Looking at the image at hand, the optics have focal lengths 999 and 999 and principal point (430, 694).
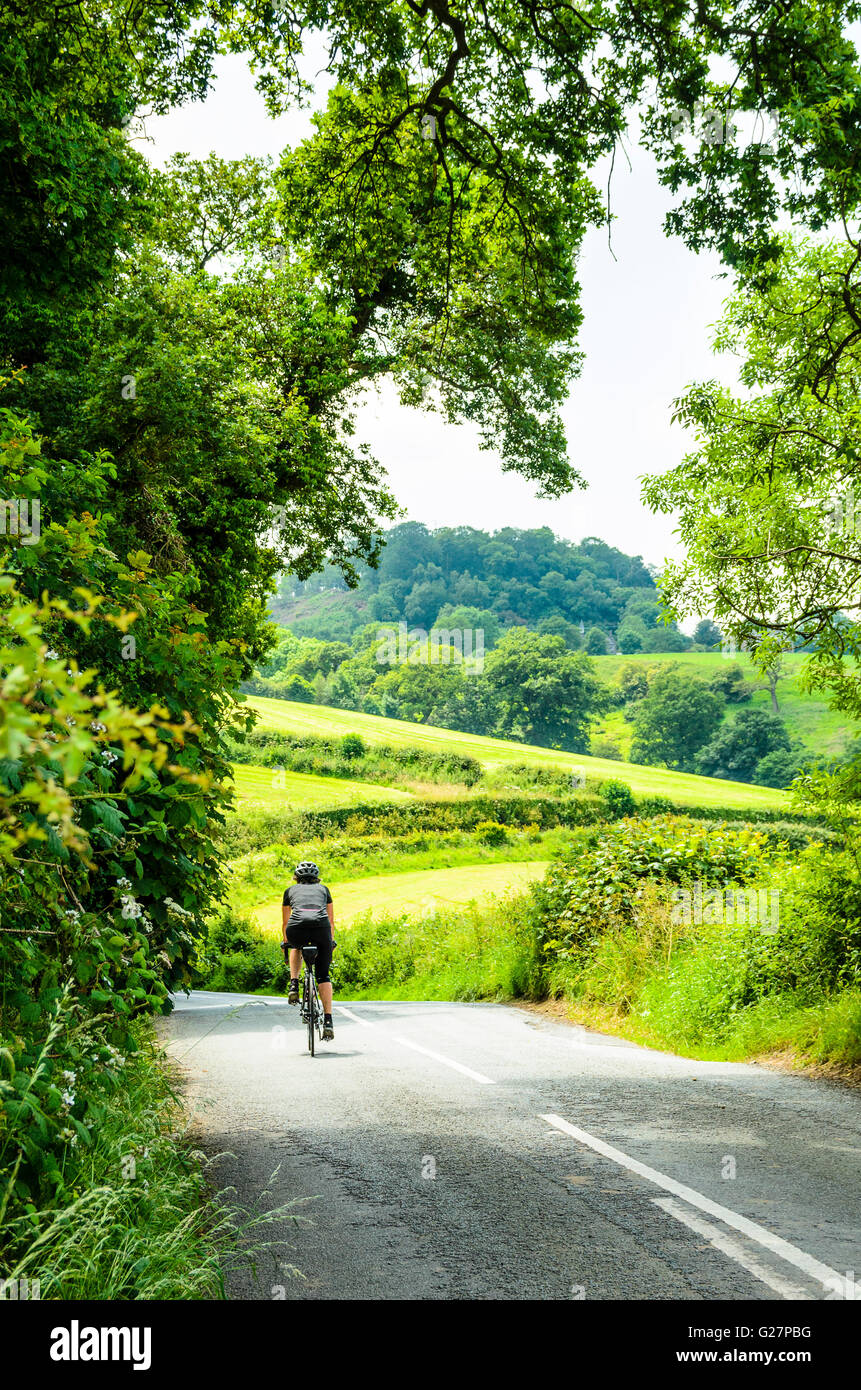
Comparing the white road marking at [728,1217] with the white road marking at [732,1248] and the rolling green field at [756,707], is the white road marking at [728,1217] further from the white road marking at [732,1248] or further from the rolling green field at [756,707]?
the rolling green field at [756,707]

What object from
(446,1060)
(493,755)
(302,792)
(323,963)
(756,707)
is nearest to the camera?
(446,1060)

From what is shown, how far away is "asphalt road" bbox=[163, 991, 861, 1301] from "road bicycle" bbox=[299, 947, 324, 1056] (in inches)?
21.3

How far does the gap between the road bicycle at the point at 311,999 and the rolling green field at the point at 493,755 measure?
4344cm

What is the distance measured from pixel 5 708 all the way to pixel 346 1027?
1449cm

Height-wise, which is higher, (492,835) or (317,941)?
(317,941)

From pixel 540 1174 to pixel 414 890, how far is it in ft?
103

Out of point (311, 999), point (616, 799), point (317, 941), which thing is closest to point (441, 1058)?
point (311, 999)

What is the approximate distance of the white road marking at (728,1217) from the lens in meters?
4.17

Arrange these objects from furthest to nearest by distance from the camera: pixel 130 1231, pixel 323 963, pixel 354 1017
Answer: pixel 354 1017 < pixel 323 963 < pixel 130 1231

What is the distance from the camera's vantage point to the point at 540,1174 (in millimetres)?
5738

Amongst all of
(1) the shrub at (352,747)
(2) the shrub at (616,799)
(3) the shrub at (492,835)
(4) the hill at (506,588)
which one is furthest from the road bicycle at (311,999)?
(4) the hill at (506,588)

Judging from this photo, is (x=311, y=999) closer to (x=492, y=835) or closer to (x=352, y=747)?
(x=492, y=835)
